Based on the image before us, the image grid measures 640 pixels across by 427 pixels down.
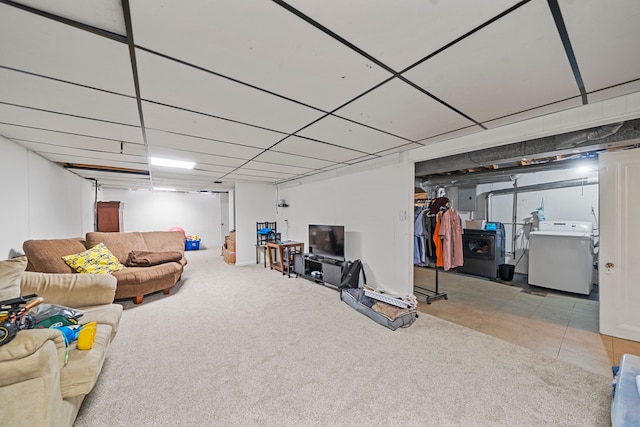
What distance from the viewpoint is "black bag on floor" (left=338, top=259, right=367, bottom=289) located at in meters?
3.88

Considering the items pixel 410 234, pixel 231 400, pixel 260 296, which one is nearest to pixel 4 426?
pixel 231 400

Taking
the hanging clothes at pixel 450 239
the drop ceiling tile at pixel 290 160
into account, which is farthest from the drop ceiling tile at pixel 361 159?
the hanging clothes at pixel 450 239

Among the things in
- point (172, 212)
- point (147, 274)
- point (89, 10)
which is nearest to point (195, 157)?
point (147, 274)

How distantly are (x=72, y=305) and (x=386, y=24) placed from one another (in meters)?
3.31

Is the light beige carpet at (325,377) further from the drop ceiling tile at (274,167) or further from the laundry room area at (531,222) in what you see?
the drop ceiling tile at (274,167)

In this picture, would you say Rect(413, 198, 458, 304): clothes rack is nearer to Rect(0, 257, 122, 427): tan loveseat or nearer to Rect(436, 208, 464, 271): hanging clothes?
Rect(436, 208, 464, 271): hanging clothes

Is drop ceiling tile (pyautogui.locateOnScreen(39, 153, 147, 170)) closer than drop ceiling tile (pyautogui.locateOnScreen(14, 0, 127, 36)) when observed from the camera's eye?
No

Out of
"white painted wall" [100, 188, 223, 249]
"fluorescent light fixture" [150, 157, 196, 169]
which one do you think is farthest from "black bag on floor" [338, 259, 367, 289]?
"white painted wall" [100, 188, 223, 249]

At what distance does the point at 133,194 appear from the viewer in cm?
819

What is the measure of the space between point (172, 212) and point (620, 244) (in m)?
10.5

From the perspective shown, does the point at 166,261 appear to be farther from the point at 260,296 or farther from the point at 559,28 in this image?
the point at 559,28

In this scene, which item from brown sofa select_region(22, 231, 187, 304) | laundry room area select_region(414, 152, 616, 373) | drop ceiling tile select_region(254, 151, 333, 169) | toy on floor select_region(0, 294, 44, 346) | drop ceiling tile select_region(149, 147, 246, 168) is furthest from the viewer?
drop ceiling tile select_region(254, 151, 333, 169)

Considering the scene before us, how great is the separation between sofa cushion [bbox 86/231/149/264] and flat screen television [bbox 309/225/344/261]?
10.2ft

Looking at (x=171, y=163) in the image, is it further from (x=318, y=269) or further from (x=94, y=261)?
(x=318, y=269)
